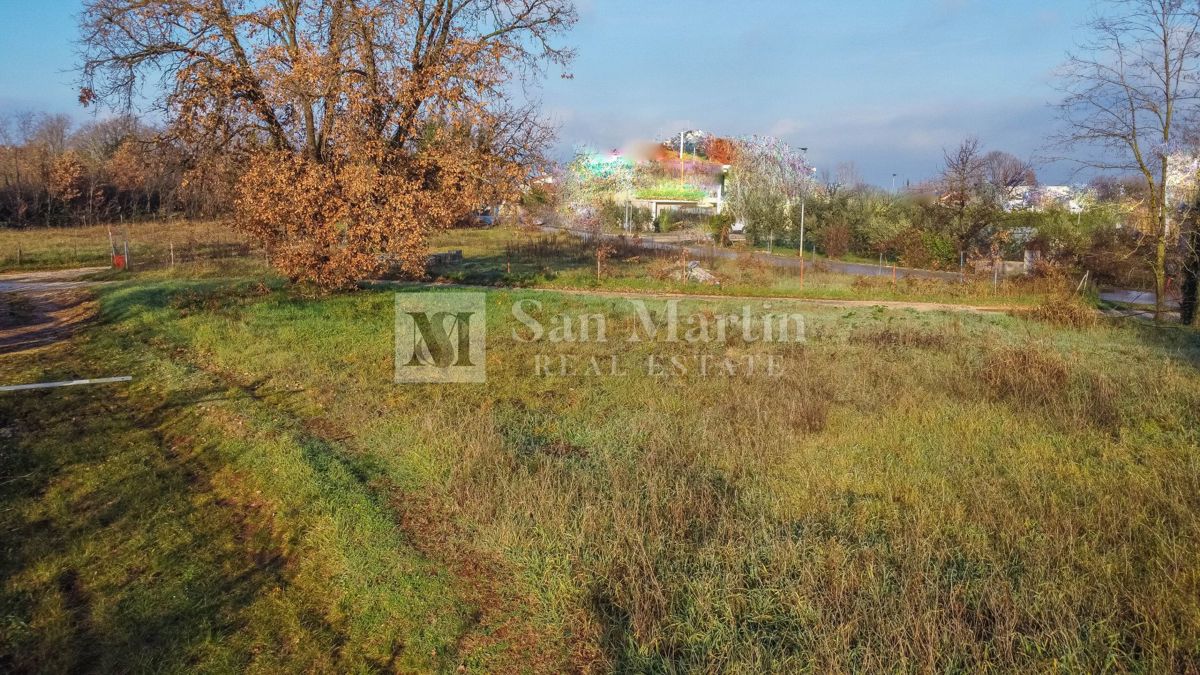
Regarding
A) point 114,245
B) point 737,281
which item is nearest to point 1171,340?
point 737,281

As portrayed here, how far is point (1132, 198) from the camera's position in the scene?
1961 centimetres

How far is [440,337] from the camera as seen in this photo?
37.7 feet

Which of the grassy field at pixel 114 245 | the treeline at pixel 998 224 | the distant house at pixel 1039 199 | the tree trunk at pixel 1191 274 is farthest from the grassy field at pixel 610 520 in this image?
the distant house at pixel 1039 199

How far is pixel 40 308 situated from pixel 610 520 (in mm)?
14641

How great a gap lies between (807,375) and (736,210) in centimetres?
3648

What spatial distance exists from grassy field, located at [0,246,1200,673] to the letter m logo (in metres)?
0.60

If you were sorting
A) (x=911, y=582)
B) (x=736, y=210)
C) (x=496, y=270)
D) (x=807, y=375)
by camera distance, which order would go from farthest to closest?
(x=736, y=210)
(x=496, y=270)
(x=807, y=375)
(x=911, y=582)

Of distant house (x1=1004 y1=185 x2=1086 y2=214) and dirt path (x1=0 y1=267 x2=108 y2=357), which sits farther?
distant house (x1=1004 y1=185 x2=1086 y2=214)

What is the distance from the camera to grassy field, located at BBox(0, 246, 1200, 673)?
11.7ft

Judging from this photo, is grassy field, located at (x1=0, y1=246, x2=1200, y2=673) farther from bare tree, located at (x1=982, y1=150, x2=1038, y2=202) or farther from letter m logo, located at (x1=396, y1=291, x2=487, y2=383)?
bare tree, located at (x1=982, y1=150, x2=1038, y2=202)

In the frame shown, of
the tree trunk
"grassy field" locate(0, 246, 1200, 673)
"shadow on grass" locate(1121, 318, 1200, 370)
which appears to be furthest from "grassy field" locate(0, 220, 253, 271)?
the tree trunk

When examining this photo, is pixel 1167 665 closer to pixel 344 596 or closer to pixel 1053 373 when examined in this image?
pixel 344 596

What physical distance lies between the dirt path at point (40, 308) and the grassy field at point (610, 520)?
261 centimetres

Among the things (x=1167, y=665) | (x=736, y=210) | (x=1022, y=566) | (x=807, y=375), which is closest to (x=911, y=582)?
(x=1022, y=566)
